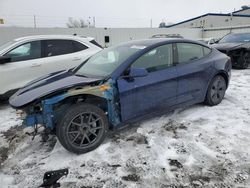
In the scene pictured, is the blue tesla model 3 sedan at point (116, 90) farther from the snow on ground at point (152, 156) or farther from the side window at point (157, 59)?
the snow on ground at point (152, 156)

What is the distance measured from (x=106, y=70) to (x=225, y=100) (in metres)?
3.03

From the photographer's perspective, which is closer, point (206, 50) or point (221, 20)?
point (206, 50)

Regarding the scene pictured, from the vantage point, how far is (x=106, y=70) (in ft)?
11.9

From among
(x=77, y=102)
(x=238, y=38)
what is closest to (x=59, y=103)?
(x=77, y=102)

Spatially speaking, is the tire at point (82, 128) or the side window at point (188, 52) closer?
the tire at point (82, 128)

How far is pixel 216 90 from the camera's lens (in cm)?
480

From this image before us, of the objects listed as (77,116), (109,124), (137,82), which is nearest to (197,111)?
(137,82)

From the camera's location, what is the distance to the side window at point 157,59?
12.2 ft

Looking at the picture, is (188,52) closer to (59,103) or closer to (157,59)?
(157,59)

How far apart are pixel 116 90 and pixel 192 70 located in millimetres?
1631

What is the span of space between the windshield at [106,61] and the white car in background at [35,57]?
1.79m

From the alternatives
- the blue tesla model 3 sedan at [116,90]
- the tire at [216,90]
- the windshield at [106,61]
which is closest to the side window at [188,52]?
the blue tesla model 3 sedan at [116,90]

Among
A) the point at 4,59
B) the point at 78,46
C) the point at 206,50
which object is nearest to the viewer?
the point at 206,50

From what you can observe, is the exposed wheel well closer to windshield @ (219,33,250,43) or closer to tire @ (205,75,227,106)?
tire @ (205,75,227,106)
